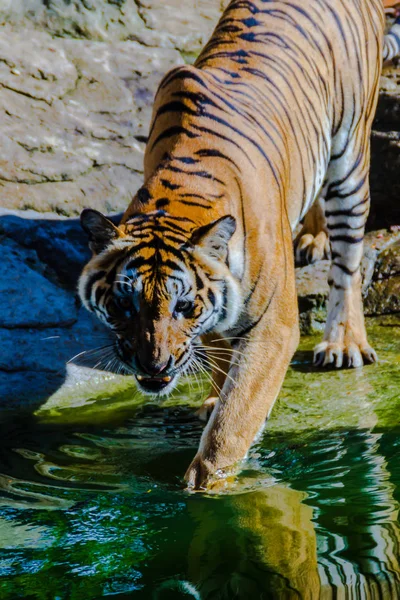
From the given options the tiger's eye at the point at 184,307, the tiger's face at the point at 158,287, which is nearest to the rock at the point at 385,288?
the tiger's face at the point at 158,287

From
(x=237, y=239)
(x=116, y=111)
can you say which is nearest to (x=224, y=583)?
(x=237, y=239)

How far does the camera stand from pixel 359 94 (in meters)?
4.79

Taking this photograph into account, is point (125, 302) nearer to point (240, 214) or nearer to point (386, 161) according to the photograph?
point (240, 214)

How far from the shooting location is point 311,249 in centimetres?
564

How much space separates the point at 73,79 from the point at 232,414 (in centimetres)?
335

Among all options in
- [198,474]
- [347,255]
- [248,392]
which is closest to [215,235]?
[248,392]

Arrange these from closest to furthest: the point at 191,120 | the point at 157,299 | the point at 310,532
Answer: the point at 310,532 < the point at 157,299 < the point at 191,120

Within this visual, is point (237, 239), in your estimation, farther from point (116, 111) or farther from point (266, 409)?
point (116, 111)

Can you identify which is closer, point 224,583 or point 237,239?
point 224,583

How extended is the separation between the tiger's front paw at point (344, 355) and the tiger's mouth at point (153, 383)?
1.75 meters

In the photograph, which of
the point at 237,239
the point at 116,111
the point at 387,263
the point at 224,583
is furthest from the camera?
the point at 116,111

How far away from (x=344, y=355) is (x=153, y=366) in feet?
6.30

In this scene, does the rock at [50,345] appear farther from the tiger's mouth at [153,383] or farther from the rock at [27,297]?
the tiger's mouth at [153,383]

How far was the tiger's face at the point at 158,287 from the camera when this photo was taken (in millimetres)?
3064
